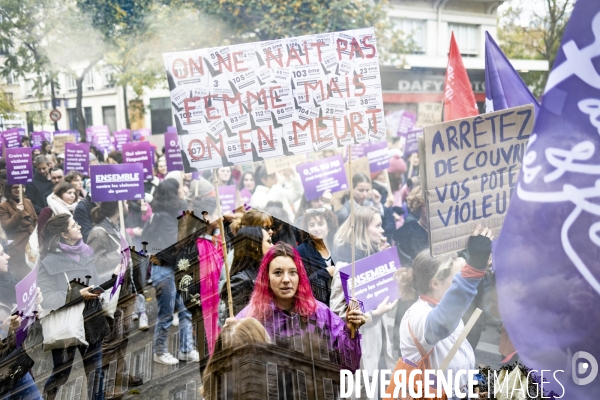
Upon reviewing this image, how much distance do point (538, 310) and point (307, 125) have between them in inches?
72.7

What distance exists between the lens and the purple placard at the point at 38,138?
9.81m

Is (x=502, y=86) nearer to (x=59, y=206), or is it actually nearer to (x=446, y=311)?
(x=446, y=311)

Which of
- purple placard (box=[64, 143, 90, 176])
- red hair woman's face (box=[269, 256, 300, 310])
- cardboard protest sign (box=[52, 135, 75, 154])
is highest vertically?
cardboard protest sign (box=[52, 135, 75, 154])

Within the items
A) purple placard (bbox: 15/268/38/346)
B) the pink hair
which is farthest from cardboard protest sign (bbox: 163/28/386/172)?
purple placard (bbox: 15/268/38/346)

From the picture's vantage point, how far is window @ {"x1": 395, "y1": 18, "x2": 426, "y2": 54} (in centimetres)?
1557

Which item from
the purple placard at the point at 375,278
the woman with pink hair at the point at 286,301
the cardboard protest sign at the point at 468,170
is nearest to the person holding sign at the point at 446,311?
the cardboard protest sign at the point at 468,170

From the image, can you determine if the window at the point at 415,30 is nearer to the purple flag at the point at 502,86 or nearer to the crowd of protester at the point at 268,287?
the crowd of protester at the point at 268,287

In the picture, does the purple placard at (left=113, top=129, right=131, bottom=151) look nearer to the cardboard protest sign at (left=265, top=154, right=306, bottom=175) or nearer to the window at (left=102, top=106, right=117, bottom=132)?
the window at (left=102, top=106, right=117, bottom=132)

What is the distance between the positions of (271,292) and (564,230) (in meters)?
1.36

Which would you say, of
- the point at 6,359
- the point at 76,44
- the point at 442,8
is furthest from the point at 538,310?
the point at 442,8

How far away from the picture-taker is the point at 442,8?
1609 centimetres

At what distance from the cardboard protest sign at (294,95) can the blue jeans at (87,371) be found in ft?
4.05

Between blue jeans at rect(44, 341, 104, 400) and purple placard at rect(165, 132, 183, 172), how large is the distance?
4.52 m

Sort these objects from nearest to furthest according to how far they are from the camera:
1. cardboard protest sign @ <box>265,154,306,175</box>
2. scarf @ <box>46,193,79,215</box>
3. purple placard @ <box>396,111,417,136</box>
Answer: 1. scarf @ <box>46,193,79,215</box>
2. cardboard protest sign @ <box>265,154,306,175</box>
3. purple placard @ <box>396,111,417,136</box>
